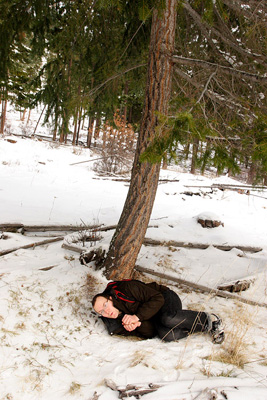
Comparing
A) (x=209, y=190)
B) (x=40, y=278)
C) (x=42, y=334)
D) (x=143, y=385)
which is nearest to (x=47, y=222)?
(x=40, y=278)

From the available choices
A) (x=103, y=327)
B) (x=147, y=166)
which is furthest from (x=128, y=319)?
(x=147, y=166)

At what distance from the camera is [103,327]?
10.3ft

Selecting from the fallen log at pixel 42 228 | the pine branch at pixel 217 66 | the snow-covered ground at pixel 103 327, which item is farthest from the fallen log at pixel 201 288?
the pine branch at pixel 217 66

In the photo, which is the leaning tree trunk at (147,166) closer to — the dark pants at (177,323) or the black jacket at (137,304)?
the black jacket at (137,304)

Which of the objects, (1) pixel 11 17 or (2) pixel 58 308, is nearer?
(2) pixel 58 308

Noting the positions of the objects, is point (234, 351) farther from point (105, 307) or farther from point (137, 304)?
point (105, 307)

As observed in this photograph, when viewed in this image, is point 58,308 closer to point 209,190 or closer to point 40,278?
point 40,278

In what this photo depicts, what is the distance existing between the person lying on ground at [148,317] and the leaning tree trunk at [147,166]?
2.27 ft

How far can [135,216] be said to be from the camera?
3.49m

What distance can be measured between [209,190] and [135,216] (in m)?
8.88

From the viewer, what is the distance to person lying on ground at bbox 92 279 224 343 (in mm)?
2830

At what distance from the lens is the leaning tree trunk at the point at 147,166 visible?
3.12 m

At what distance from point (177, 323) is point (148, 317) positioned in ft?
1.11

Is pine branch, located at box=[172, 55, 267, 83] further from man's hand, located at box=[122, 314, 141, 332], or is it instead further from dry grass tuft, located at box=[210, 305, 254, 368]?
man's hand, located at box=[122, 314, 141, 332]
